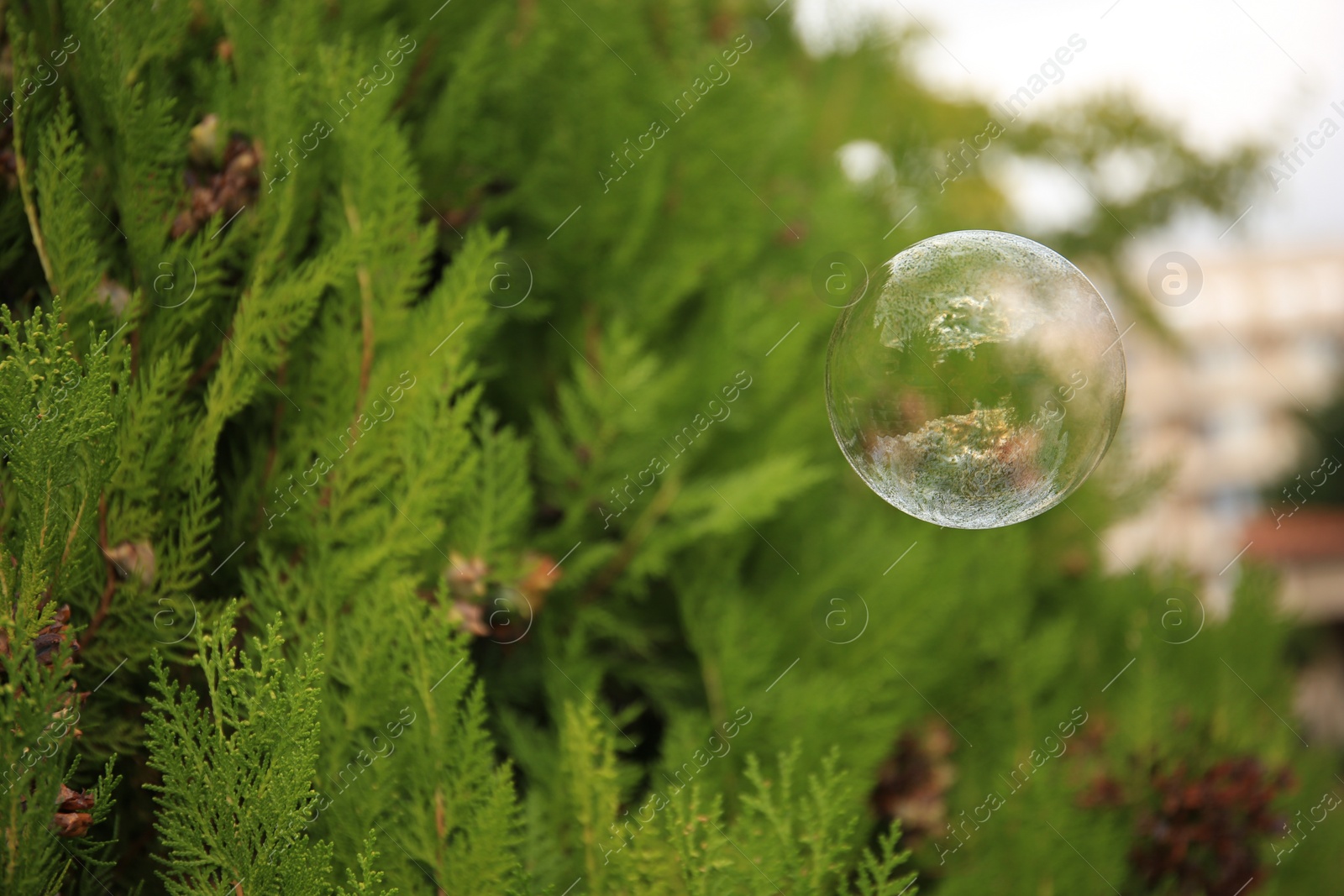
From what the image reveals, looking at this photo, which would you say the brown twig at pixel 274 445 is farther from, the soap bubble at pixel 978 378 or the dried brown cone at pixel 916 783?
the dried brown cone at pixel 916 783

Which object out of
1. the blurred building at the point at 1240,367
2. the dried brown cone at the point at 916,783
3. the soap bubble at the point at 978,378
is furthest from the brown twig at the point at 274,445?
the blurred building at the point at 1240,367

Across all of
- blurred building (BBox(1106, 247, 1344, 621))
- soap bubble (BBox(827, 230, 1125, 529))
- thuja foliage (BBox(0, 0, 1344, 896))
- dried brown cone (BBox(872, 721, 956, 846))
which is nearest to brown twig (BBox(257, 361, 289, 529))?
thuja foliage (BBox(0, 0, 1344, 896))

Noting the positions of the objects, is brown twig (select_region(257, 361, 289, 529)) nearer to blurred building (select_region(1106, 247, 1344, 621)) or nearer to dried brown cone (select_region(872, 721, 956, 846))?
dried brown cone (select_region(872, 721, 956, 846))

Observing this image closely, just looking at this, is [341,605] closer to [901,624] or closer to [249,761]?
[249,761]

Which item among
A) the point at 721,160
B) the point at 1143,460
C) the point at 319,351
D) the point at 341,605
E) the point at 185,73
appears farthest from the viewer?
the point at 1143,460

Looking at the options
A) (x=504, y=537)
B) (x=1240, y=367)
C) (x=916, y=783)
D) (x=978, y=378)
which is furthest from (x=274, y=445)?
(x=1240, y=367)

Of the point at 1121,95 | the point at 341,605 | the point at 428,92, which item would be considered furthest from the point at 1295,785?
the point at 1121,95
